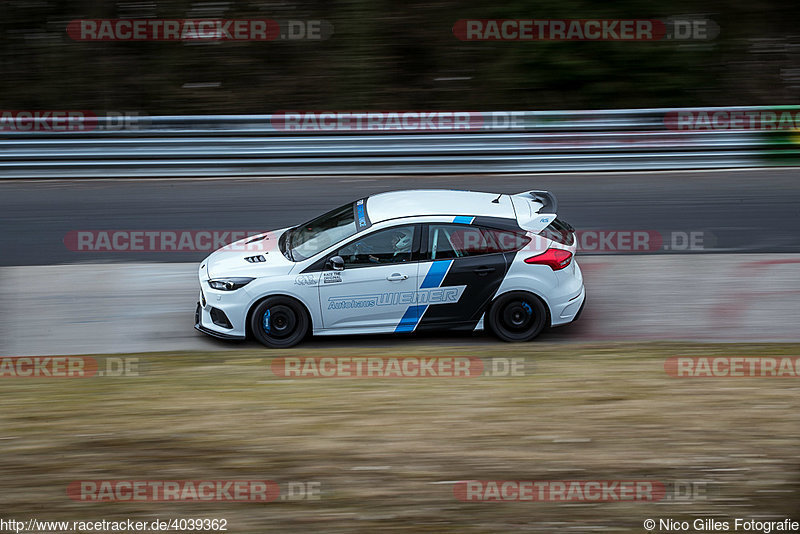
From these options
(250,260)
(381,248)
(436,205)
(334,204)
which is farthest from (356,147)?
(381,248)

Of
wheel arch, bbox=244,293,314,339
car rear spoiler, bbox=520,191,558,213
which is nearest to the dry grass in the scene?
wheel arch, bbox=244,293,314,339

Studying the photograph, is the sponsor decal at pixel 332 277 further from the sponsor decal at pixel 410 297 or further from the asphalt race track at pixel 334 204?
the asphalt race track at pixel 334 204

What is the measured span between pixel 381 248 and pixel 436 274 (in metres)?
0.60

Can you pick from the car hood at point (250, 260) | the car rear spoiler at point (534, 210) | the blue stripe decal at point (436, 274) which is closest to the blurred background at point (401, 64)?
the car rear spoiler at point (534, 210)

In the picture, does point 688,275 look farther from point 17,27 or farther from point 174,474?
point 17,27

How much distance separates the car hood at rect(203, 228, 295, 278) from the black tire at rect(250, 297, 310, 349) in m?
0.32

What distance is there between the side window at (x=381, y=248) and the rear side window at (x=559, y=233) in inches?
53.9

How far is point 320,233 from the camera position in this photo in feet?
28.4

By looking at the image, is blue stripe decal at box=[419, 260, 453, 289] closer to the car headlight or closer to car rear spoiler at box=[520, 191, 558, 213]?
car rear spoiler at box=[520, 191, 558, 213]

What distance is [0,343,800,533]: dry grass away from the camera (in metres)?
4.05

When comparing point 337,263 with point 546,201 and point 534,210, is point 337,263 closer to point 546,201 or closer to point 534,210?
point 534,210

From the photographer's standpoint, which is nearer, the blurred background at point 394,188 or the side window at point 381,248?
the blurred background at point 394,188

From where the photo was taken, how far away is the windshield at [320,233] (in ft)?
27.4

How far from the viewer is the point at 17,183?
45.5 feet
